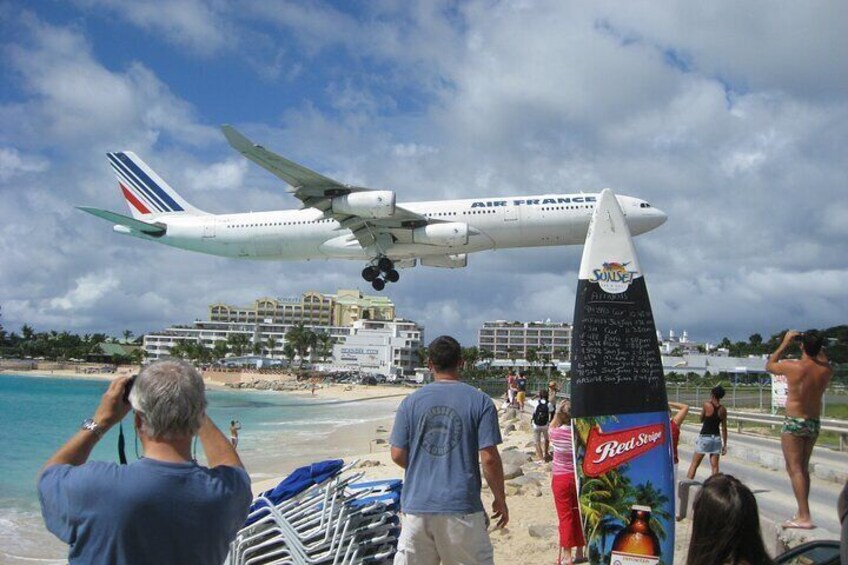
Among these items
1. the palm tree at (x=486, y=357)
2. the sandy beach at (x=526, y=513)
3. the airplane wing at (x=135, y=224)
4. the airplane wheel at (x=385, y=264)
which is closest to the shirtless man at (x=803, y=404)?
the sandy beach at (x=526, y=513)

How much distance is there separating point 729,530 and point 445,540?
7.98 feet

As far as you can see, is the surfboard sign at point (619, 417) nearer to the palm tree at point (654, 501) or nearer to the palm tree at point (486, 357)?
the palm tree at point (654, 501)

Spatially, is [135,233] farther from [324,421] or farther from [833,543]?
[833,543]

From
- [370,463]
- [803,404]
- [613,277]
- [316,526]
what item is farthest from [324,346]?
[803,404]

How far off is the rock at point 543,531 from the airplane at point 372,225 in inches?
625

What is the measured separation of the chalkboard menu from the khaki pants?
90.6 inches

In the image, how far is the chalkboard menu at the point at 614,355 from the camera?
6824 millimetres

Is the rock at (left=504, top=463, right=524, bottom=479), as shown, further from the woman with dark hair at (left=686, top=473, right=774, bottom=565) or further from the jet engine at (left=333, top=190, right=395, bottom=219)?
the jet engine at (left=333, top=190, right=395, bottom=219)

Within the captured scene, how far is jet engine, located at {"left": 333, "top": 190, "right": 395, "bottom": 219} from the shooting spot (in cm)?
2523

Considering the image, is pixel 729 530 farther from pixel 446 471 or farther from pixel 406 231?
pixel 406 231

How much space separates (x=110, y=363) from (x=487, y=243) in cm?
12976

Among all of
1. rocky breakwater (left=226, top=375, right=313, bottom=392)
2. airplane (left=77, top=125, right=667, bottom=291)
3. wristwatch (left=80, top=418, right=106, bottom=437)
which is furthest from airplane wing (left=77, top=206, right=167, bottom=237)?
rocky breakwater (left=226, top=375, right=313, bottom=392)

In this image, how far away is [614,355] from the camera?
272 inches

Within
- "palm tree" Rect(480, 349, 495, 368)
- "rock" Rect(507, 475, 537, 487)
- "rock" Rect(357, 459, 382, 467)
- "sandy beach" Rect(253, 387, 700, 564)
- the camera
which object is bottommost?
"rock" Rect(357, 459, 382, 467)
